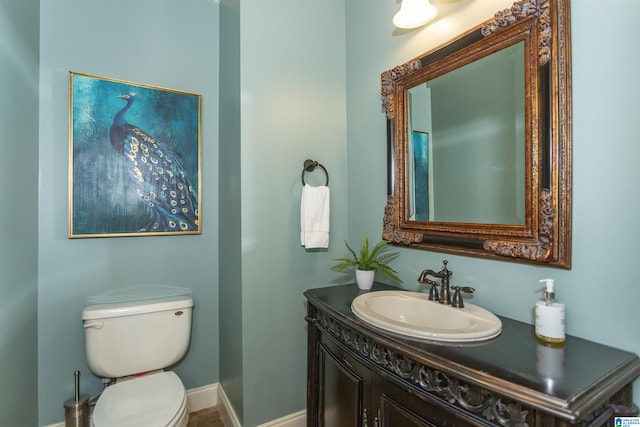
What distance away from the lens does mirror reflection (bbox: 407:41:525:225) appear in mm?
981

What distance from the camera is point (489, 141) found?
1063mm

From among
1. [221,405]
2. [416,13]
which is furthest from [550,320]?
[221,405]

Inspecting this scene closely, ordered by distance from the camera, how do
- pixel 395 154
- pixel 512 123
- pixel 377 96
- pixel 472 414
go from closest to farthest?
pixel 472 414, pixel 512 123, pixel 395 154, pixel 377 96

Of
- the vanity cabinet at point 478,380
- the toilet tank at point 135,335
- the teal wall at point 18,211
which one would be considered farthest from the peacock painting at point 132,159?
→ the vanity cabinet at point 478,380

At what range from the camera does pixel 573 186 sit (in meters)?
0.84

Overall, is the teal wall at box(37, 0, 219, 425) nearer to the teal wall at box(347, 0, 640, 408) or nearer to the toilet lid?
the toilet lid

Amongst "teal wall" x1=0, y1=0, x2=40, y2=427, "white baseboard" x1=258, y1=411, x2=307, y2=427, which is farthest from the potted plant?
"teal wall" x1=0, y1=0, x2=40, y2=427

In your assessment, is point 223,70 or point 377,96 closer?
point 377,96

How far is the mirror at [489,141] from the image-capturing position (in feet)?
2.82

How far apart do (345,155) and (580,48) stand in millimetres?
1124

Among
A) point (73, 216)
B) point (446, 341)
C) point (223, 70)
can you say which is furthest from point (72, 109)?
point (446, 341)

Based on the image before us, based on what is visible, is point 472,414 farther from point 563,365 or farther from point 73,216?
Answer: point 73,216

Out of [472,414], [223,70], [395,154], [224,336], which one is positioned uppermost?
[223,70]

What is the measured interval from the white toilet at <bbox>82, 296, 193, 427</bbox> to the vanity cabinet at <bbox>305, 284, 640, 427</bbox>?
2.67 ft
